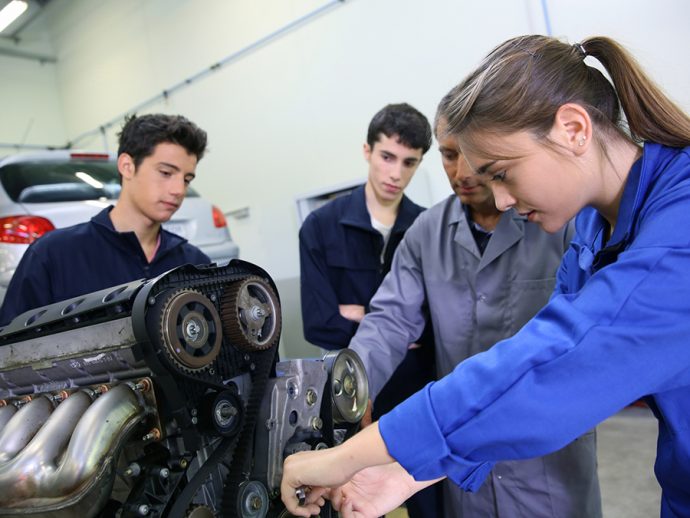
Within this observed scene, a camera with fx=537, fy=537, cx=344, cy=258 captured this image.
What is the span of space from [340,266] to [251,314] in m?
1.09

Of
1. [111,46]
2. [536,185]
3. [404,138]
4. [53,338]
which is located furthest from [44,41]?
[536,185]

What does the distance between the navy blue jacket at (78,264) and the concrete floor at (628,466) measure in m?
1.67

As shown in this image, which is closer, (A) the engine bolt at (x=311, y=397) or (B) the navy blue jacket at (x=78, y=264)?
(A) the engine bolt at (x=311, y=397)

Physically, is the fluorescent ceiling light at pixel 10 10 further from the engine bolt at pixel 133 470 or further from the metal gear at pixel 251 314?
the engine bolt at pixel 133 470

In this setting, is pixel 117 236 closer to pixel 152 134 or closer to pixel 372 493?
pixel 152 134

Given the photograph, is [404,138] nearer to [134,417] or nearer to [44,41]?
[134,417]

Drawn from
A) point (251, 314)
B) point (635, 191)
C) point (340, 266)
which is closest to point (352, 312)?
point (340, 266)

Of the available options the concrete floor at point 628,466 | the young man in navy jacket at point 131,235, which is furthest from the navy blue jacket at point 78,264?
the concrete floor at point 628,466

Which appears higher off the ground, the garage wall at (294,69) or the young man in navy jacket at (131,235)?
the garage wall at (294,69)

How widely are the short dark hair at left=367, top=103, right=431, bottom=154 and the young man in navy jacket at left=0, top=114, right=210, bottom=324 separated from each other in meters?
0.68

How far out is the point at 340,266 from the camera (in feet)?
6.70

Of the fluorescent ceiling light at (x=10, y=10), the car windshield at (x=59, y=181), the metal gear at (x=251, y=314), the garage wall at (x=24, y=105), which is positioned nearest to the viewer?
the metal gear at (x=251, y=314)

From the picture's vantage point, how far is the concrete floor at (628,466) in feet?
7.77

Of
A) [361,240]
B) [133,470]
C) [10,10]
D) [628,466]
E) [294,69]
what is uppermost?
[10,10]
